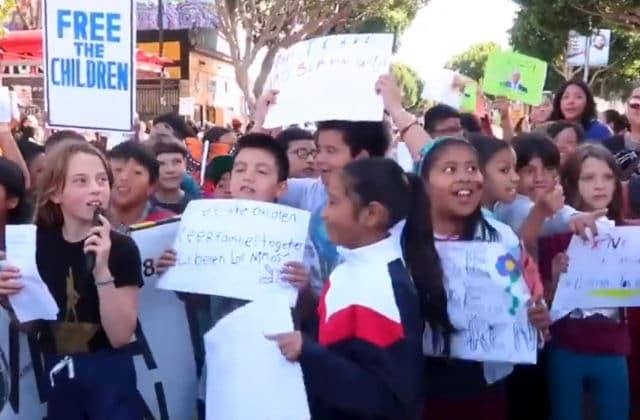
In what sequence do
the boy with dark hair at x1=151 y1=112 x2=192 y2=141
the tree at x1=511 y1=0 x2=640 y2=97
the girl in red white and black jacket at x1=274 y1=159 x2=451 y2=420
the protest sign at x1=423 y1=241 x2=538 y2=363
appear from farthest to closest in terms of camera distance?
the tree at x1=511 y1=0 x2=640 y2=97
the boy with dark hair at x1=151 y1=112 x2=192 y2=141
the protest sign at x1=423 y1=241 x2=538 y2=363
the girl in red white and black jacket at x1=274 y1=159 x2=451 y2=420

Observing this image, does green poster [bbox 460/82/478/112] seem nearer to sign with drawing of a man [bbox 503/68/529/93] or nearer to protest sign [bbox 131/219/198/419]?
sign with drawing of a man [bbox 503/68/529/93]

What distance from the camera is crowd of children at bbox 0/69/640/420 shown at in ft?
8.97

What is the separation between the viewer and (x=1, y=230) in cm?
392

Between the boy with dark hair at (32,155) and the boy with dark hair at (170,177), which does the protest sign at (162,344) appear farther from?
the boy with dark hair at (32,155)

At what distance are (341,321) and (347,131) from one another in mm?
1522

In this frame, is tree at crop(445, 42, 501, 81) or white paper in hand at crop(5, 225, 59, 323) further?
tree at crop(445, 42, 501, 81)

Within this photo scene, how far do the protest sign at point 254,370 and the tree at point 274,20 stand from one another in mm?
23779

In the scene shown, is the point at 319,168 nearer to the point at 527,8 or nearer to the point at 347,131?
the point at 347,131

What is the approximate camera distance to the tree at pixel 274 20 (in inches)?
1083

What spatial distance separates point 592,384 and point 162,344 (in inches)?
68.4

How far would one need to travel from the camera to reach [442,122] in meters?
5.62

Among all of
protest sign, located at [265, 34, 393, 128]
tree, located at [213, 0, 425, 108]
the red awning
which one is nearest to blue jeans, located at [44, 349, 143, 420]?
protest sign, located at [265, 34, 393, 128]

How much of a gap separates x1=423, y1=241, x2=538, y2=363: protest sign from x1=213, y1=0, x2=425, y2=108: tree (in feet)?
77.5

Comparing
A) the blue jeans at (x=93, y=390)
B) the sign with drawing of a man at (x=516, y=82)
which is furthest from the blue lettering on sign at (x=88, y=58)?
the sign with drawing of a man at (x=516, y=82)
